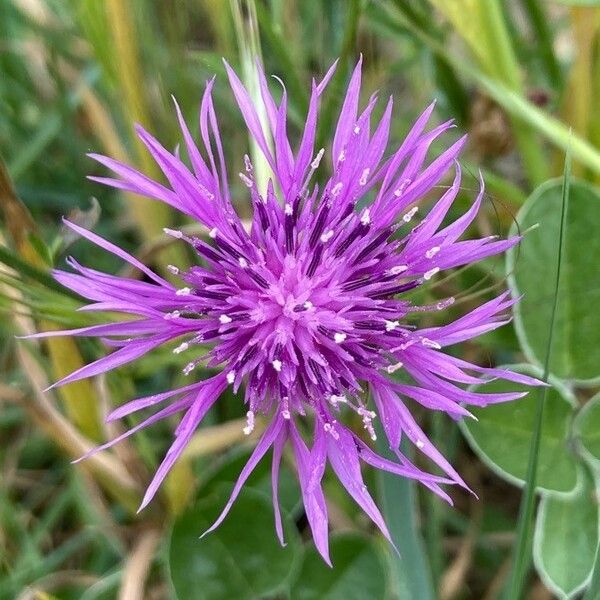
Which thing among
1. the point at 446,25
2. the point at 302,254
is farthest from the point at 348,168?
the point at 446,25

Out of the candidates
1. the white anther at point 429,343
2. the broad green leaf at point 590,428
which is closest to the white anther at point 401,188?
the white anther at point 429,343

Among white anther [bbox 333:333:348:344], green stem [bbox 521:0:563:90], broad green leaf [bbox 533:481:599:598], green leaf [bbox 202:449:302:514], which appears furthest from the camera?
green stem [bbox 521:0:563:90]

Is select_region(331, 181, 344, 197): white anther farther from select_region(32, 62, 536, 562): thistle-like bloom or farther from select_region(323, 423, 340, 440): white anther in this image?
select_region(323, 423, 340, 440): white anther

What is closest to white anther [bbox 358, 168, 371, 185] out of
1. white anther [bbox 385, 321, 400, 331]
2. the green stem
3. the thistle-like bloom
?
the thistle-like bloom

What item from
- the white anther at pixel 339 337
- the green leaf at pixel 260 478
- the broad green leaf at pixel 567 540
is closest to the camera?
the white anther at pixel 339 337

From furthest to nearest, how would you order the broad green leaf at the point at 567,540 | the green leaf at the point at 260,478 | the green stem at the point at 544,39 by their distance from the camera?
the green stem at the point at 544,39, the green leaf at the point at 260,478, the broad green leaf at the point at 567,540

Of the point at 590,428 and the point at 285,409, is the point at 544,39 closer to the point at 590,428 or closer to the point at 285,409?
the point at 590,428

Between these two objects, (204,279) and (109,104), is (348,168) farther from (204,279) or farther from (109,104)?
(109,104)

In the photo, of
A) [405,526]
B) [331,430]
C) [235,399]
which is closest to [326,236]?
[331,430]

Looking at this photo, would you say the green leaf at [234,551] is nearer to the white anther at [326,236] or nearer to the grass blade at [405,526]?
the grass blade at [405,526]
